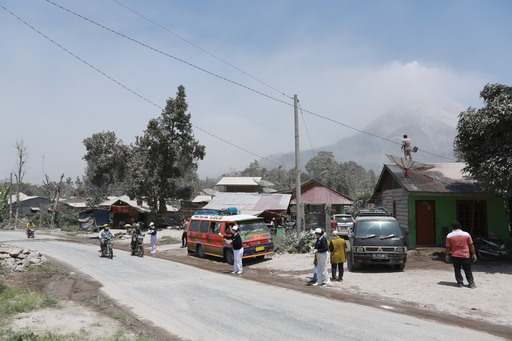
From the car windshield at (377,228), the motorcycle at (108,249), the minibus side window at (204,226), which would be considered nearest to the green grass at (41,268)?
the motorcycle at (108,249)

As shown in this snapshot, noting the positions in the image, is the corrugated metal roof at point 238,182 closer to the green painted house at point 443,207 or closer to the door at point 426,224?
the green painted house at point 443,207

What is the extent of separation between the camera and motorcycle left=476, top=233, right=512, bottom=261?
49.2 feet

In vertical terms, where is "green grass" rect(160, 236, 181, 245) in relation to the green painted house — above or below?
below

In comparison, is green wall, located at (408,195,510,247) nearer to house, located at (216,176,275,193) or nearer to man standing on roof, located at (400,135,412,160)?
man standing on roof, located at (400,135,412,160)

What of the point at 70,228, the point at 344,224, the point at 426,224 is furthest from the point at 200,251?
the point at 70,228

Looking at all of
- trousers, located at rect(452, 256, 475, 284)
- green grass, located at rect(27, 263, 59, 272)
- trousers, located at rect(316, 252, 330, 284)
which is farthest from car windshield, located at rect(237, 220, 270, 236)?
trousers, located at rect(452, 256, 475, 284)

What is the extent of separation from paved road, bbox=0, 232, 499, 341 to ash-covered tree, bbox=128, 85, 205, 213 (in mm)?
31831

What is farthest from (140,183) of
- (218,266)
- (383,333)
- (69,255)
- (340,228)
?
(383,333)

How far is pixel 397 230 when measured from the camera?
47.0 feet

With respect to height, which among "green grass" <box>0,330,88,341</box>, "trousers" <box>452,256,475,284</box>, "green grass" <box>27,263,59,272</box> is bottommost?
"green grass" <box>27,263,59,272</box>

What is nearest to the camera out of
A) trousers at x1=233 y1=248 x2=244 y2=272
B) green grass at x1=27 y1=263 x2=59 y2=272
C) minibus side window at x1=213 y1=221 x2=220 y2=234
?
trousers at x1=233 y1=248 x2=244 y2=272

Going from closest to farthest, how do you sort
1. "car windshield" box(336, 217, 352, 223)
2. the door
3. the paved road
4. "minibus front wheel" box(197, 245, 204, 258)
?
the paved road, the door, "minibus front wheel" box(197, 245, 204, 258), "car windshield" box(336, 217, 352, 223)

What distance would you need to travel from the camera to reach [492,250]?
1518cm

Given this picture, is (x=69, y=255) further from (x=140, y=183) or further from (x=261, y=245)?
(x=140, y=183)
